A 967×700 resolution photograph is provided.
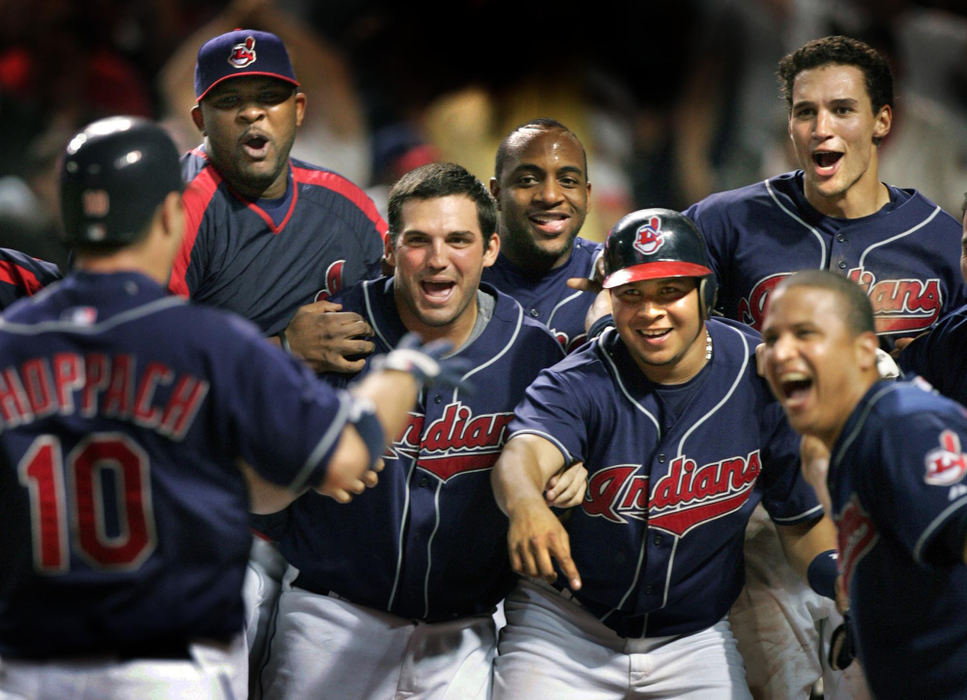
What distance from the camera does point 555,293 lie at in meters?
3.79

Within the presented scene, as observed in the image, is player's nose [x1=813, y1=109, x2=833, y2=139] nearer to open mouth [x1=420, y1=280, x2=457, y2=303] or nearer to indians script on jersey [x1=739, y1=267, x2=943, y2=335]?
indians script on jersey [x1=739, y1=267, x2=943, y2=335]

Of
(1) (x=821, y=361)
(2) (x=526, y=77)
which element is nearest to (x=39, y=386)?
(1) (x=821, y=361)

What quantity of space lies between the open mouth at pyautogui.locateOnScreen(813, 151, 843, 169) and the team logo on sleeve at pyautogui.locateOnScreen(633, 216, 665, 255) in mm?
844

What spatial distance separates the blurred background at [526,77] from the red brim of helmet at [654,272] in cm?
395

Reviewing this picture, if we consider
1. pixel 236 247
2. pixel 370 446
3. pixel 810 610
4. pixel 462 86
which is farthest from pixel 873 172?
pixel 462 86

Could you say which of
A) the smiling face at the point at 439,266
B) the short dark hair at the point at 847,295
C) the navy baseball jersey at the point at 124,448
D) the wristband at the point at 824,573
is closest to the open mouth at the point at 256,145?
the smiling face at the point at 439,266

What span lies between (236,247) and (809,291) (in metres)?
1.88

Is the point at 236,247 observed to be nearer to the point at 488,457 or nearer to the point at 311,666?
the point at 488,457

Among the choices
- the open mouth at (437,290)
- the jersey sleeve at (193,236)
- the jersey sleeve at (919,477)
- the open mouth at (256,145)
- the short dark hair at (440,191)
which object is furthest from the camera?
the open mouth at (256,145)

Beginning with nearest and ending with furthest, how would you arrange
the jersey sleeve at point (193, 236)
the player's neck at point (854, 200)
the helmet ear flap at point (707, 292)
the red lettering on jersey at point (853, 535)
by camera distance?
the red lettering on jersey at point (853, 535) < the helmet ear flap at point (707, 292) < the jersey sleeve at point (193, 236) < the player's neck at point (854, 200)

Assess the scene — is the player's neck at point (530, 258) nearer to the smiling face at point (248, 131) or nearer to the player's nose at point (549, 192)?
the player's nose at point (549, 192)

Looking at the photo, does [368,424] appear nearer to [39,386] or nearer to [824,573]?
[39,386]

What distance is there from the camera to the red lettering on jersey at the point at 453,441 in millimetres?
3285

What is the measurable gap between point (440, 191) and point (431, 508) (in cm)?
91
